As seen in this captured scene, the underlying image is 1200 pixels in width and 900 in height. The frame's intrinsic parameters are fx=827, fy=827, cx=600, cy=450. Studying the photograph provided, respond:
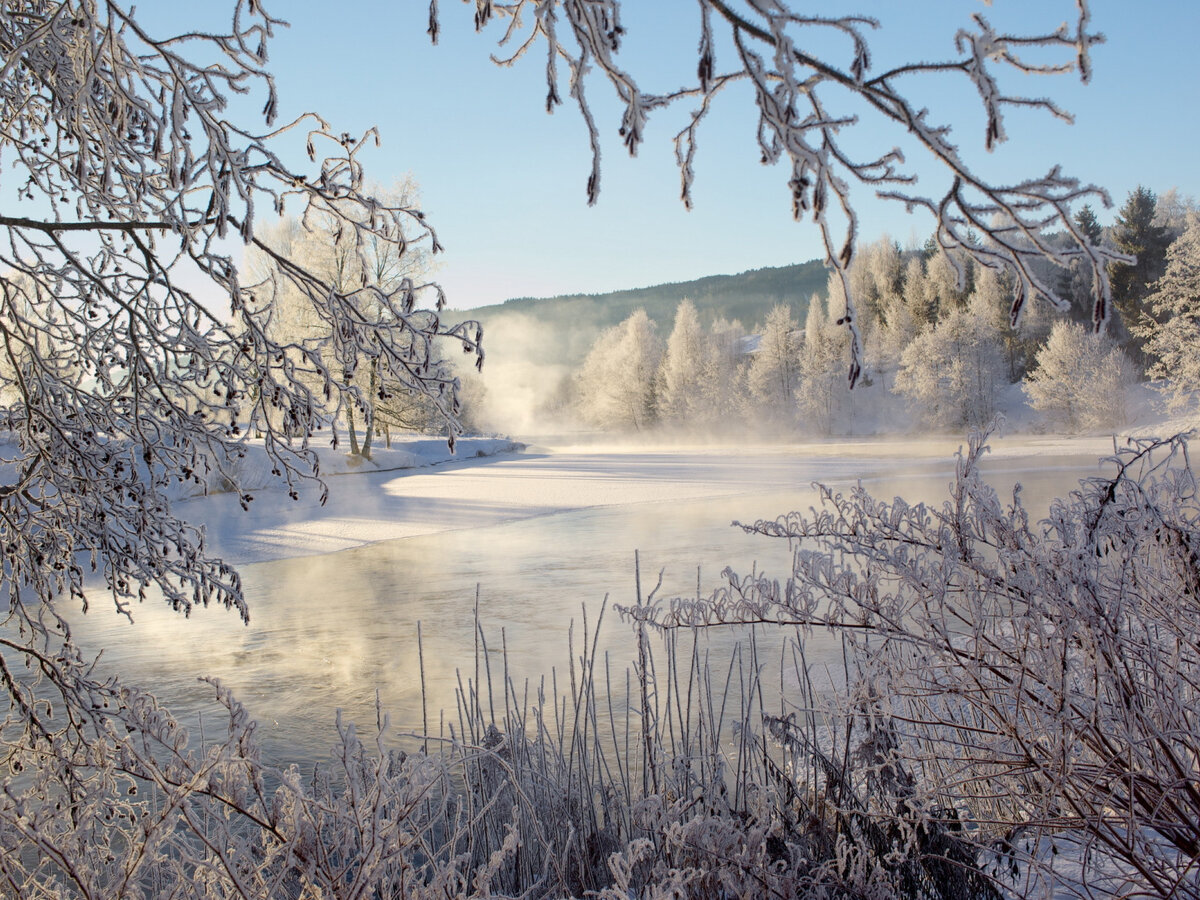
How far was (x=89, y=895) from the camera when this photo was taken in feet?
5.09

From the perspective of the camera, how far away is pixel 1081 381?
35.6 metres

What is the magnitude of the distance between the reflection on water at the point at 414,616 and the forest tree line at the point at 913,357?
24926mm

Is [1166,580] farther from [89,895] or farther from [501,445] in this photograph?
→ [501,445]

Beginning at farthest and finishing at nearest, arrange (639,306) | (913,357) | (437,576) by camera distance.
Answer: (639,306)
(913,357)
(437,576)

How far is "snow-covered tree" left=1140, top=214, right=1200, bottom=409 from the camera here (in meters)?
26.8

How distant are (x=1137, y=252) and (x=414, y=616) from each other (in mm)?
42630

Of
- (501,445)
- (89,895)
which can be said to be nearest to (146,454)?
(89,895)

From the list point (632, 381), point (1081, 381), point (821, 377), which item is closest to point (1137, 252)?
point (1081, 381)

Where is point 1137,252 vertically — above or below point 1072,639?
above

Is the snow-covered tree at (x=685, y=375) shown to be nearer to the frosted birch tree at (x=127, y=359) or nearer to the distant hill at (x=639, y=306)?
the frosted birch tree at (x=127, y=359)

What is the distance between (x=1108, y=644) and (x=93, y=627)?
924 centimetres

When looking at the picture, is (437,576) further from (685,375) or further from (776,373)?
(776,373)

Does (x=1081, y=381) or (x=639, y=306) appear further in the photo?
(x=639, y=306)

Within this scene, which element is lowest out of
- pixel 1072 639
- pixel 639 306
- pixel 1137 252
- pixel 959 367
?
pixel 1072 639
